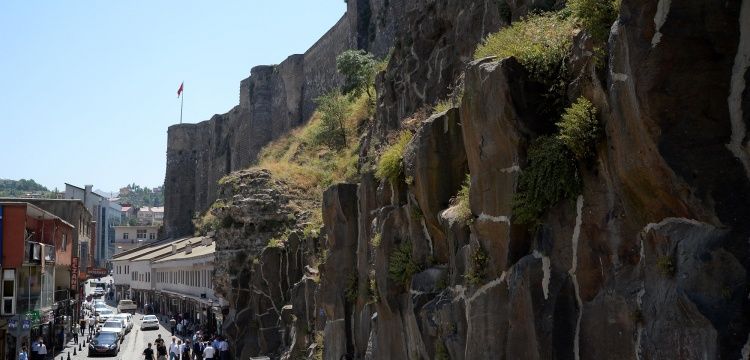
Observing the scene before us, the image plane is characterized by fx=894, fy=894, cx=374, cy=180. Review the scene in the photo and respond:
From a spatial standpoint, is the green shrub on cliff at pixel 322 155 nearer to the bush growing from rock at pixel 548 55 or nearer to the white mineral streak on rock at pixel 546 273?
the bush growing from rock at pixel 548 55

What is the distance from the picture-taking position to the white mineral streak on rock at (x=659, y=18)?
8.27m

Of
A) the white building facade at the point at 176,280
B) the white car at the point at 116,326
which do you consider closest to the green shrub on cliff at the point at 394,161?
the white building facade at the point at 176,280

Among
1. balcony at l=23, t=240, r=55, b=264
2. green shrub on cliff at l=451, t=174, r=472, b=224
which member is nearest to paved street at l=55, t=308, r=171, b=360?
balcony at l=23, t=240, r=55, b=264

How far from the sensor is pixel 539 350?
10.0 m

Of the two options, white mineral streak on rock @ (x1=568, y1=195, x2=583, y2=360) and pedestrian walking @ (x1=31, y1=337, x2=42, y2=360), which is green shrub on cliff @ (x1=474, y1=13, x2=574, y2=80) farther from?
pedestrian walking @ (x1=31, y1=337, x2=42, y2=360)

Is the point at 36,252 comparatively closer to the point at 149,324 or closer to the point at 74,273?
the point at 74,273

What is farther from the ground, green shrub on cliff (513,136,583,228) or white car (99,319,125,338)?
green shrub on cliff (513,136,583,228)

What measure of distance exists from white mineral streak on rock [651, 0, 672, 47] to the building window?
31.9m

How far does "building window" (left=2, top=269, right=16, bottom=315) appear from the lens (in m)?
34.8

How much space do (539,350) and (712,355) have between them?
9.01 feet

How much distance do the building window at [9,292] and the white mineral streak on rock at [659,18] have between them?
31.9 m

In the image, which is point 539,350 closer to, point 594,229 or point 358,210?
point 594,229

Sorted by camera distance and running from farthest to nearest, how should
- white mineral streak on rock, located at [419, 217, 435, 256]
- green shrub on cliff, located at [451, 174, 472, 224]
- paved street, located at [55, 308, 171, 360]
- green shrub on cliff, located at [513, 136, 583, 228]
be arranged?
paved street, located at [55, 308, 171, 360] < white mineral streak on rock, located at [419, 217, 435, 256] < green shrub on cliff, located at [451, 174, 472, 224] < green shrub on cliff, located at [513, 136, 583, 228]

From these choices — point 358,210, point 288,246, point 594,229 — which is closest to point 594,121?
point 594,229
